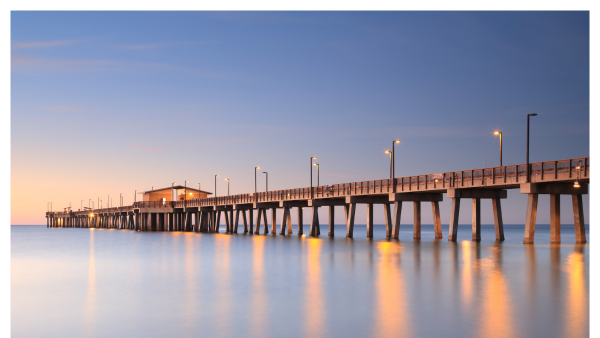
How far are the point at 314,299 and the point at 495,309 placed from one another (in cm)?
549

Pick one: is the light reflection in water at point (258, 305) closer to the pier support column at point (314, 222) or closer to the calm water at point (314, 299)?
the calm water at point (314, 299)

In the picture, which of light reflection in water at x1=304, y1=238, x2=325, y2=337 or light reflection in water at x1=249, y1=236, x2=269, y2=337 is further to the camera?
light reflection in water at x1=249, y1=236, x2=269, y2=337

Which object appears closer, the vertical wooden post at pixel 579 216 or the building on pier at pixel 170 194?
the vertical wooden post at pixel 579 216

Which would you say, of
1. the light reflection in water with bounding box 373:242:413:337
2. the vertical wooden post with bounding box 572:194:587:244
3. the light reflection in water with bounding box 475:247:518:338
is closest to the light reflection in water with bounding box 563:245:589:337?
the light reflection in water with bounding box 475:247:518:338

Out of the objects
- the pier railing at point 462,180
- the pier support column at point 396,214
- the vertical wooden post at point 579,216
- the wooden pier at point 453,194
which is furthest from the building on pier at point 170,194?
the vertical wooden post at point 579,216

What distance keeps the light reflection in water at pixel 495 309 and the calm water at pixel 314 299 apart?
0.04 m

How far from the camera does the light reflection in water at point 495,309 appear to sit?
12492 millimetres

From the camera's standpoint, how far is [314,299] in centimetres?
1770

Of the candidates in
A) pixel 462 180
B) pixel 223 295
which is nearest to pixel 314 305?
pixel 223 295

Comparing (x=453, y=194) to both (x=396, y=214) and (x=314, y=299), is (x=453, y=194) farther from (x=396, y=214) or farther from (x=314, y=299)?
(x=314, y=299)

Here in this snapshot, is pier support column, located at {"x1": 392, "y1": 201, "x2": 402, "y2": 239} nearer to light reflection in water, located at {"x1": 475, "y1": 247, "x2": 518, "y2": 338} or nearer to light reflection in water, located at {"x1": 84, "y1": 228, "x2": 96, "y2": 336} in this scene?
light reflection in water, located at {"x1": 475, "y1": 247, "x2": 518, "y2": 338}

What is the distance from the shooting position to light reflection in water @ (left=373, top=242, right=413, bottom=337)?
1282cm

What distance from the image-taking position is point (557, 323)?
43.8ft

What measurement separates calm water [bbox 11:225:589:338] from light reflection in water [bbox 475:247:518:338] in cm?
4
